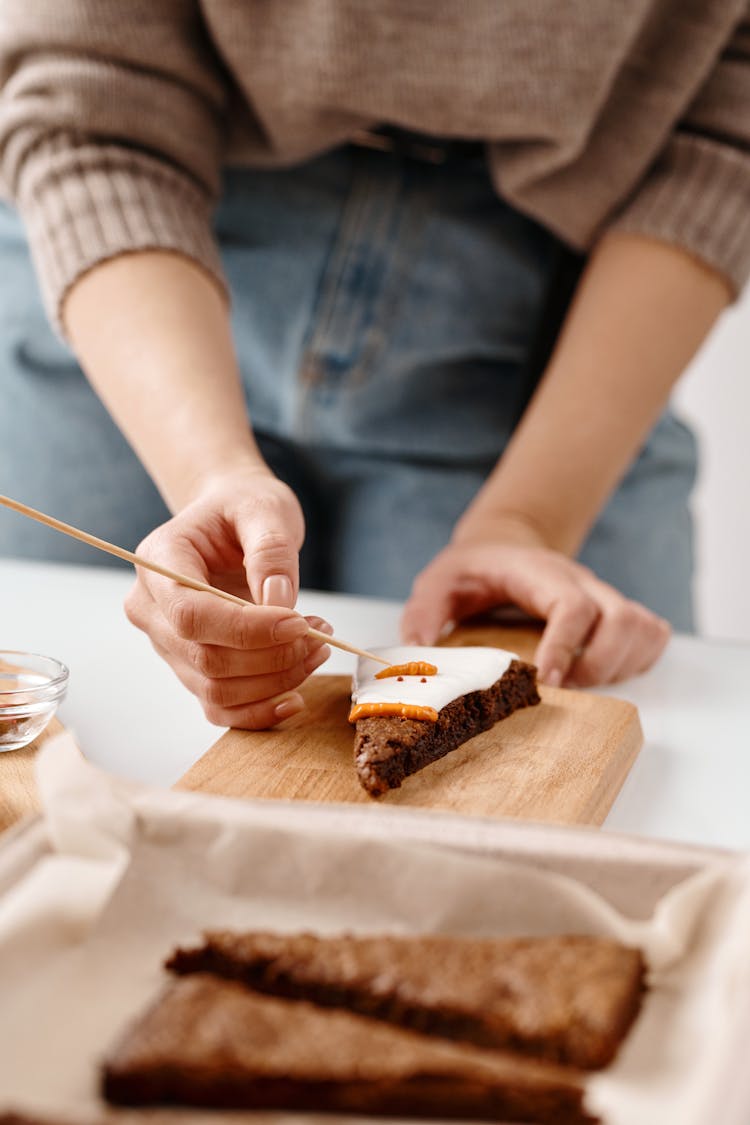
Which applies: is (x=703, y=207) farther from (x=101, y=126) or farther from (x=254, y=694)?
(x=254, y=694)

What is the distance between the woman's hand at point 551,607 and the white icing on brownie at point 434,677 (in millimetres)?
102

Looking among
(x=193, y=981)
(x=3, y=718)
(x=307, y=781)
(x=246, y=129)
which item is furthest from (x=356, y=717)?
(x=246, y=129)

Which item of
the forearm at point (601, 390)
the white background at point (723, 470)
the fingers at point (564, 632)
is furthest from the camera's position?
the white background at point (723, 470)

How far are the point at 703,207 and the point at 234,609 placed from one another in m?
0.76

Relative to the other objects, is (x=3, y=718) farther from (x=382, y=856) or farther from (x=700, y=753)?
(x=700, y=753)

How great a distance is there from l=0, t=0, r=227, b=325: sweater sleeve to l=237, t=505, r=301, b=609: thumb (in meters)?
0.42

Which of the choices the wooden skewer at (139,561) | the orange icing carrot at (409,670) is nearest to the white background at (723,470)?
the orange icing carrot at (409,670)

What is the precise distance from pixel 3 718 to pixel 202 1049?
1.29 ft

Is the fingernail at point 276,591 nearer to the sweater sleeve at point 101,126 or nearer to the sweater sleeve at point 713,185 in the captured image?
the sweater sleeve at point 101,126

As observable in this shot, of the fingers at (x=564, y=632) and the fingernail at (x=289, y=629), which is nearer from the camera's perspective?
the fingernail at (x=289, y=629)

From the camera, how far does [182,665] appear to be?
911mm

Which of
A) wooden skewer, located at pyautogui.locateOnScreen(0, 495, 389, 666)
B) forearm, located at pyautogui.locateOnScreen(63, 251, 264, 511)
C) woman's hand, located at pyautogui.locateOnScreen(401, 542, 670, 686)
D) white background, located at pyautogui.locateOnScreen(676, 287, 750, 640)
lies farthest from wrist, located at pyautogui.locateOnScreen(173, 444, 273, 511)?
white background, located at pyautogui.locateOnScreen(676, 287, 750, 640)

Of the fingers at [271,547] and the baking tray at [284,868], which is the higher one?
the baking tray at [284,868]

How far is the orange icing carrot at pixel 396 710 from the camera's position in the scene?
0.85m
